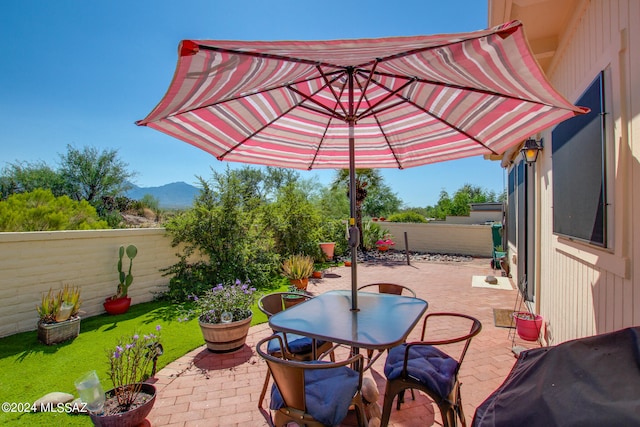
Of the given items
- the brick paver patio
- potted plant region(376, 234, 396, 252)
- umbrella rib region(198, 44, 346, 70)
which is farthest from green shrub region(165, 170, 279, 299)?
potted plant region(376, 234, 396, 252)

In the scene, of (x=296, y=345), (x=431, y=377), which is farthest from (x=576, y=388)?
(x=296, y=345)

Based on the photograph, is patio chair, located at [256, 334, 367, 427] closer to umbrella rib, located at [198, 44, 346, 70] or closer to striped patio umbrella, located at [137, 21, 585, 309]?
striped patio umbrella, located at [137, 21, 585, 309]

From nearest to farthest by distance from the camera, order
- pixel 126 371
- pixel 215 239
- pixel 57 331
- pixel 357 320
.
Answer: pixel 357 320 < pixel 126 371 < pixel 57 331 < pixel 215 239

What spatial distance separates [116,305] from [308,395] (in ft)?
15.6

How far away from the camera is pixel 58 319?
13.8 feet

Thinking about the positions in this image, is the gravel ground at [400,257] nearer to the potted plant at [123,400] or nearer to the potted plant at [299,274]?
the potted plant at [299,274]

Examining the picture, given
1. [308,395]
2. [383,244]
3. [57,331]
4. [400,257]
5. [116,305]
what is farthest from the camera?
[383,244]

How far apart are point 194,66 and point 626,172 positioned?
7.82 ft

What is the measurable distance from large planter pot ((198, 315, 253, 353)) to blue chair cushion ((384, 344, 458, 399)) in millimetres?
2012

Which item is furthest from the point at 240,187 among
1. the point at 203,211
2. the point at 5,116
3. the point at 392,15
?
the point at 5,116

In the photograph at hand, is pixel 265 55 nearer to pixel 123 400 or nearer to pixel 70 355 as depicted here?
pixel 123 400

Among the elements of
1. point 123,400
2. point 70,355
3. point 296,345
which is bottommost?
point 70,355

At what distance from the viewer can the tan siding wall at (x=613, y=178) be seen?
1.63m

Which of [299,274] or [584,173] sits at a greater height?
[584,173]
